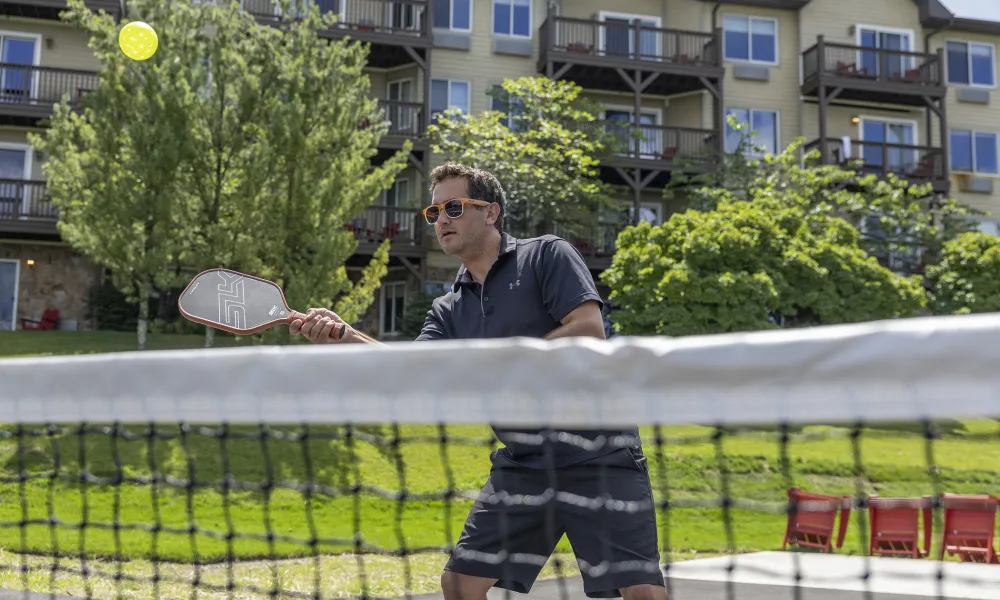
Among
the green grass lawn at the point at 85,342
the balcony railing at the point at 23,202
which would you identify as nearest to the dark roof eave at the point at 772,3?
the green grass lawn at the point at 85,342

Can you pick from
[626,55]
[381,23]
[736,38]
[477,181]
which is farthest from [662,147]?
[477,181]

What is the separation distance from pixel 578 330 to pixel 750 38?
973 inches

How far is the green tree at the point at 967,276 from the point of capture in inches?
819

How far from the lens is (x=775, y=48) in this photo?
2609cm

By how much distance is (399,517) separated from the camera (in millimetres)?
3285

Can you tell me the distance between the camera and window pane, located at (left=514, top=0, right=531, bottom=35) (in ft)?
80.3

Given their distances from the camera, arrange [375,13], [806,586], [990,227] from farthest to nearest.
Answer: [990,227] < [375,13] < [806,586]

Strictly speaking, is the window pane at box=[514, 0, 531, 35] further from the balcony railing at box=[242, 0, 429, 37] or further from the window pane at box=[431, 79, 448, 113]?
the balcony railing at box=[242, 0, 429, 37]

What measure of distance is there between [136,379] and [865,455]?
13.7 m

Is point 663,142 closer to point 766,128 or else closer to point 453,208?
point 766,128

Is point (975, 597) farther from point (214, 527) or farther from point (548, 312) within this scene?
point (214, 527)

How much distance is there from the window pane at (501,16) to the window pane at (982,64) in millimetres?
13800

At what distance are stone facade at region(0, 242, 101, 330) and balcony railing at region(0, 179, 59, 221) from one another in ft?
4.33

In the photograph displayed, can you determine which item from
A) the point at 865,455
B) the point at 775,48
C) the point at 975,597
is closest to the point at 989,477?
the point at 865,455
